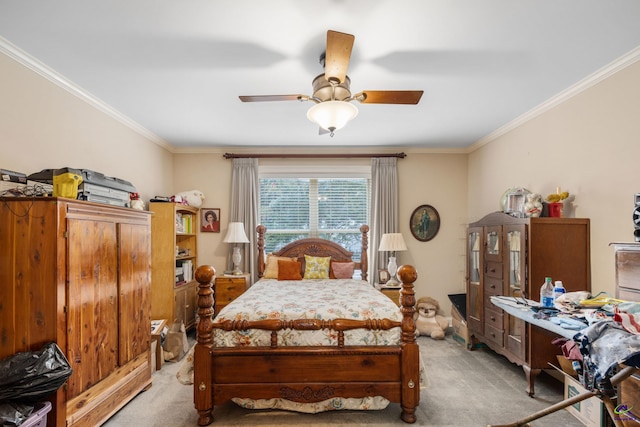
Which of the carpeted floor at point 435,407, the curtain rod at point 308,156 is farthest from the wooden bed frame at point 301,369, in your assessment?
the curtain rod at point 308,156

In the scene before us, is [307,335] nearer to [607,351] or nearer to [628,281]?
[607,351]

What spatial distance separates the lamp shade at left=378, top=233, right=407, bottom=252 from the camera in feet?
14.6

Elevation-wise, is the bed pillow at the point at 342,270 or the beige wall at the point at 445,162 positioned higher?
the beige wall at the point at 445,162

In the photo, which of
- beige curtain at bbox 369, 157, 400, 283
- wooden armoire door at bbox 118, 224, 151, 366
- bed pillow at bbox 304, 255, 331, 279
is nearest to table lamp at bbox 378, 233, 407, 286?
beige curtain at bbox 369, 157, 400, 283

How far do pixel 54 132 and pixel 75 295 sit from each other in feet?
4.81

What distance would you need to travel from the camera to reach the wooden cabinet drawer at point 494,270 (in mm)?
3377

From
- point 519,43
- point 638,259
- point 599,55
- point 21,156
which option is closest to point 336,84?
point 519,43

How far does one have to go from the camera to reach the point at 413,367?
2330 mm

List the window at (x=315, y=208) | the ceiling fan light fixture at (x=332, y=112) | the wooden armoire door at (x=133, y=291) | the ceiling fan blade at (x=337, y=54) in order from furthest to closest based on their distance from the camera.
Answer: the window at (x=315, y=208) → the wooden armoire door at (x=133, y=291) → the ceiling fan light fixture at (x=332, y=112) → the ceiling fan blade at (x=337, y=54)

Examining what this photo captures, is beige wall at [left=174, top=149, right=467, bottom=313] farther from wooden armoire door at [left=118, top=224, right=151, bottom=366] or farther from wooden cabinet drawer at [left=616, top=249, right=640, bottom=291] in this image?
wooden cabinet drawer at [left=616, top=249, right=640, bottom=291]


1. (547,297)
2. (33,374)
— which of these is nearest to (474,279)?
(547,297)

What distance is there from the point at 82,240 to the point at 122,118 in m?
1.94

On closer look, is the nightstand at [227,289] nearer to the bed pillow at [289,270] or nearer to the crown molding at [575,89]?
the bed pillow at [289,270]

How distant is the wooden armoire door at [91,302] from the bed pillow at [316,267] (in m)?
2.36
